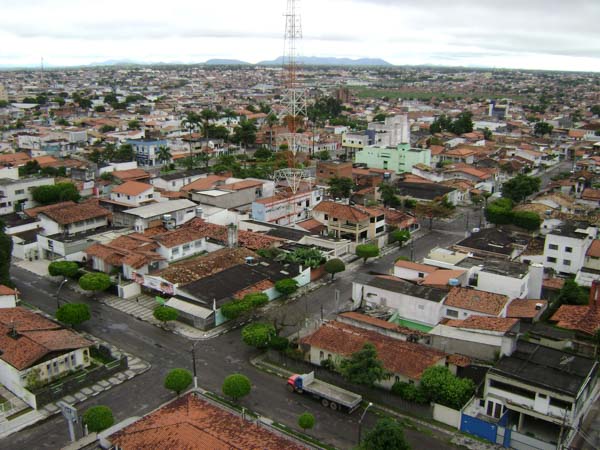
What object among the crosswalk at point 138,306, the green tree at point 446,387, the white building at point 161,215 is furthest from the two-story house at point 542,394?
the white building at point 161,215

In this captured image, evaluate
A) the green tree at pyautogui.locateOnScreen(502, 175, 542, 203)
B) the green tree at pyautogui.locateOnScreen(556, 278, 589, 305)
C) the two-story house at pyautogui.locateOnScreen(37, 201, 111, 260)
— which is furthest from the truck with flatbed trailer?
the green tree at pyautogui.locateOnScreen(502, 175, 542, 203)

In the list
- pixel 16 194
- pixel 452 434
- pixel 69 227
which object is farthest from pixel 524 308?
pixel 16 194

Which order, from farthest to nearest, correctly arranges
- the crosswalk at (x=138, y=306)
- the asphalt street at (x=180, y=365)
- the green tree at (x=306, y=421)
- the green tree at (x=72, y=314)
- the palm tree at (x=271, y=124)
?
the palm tree at (x=271, y=124) → the crosswalk at (x=138, y=306) → the green tree at (x=72, y=314) → the asphalt street at (x=180, y=365) → the green tree at (x=306, y=421)

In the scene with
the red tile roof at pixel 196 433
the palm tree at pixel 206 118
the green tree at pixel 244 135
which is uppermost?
the palm tree at pixel 206 118

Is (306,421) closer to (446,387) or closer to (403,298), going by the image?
(446,387)

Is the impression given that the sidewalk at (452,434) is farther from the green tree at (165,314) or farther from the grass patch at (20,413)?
the grass patch at (20,413)

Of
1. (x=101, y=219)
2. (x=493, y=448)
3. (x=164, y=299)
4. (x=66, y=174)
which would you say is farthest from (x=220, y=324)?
(x=66, y=174)
